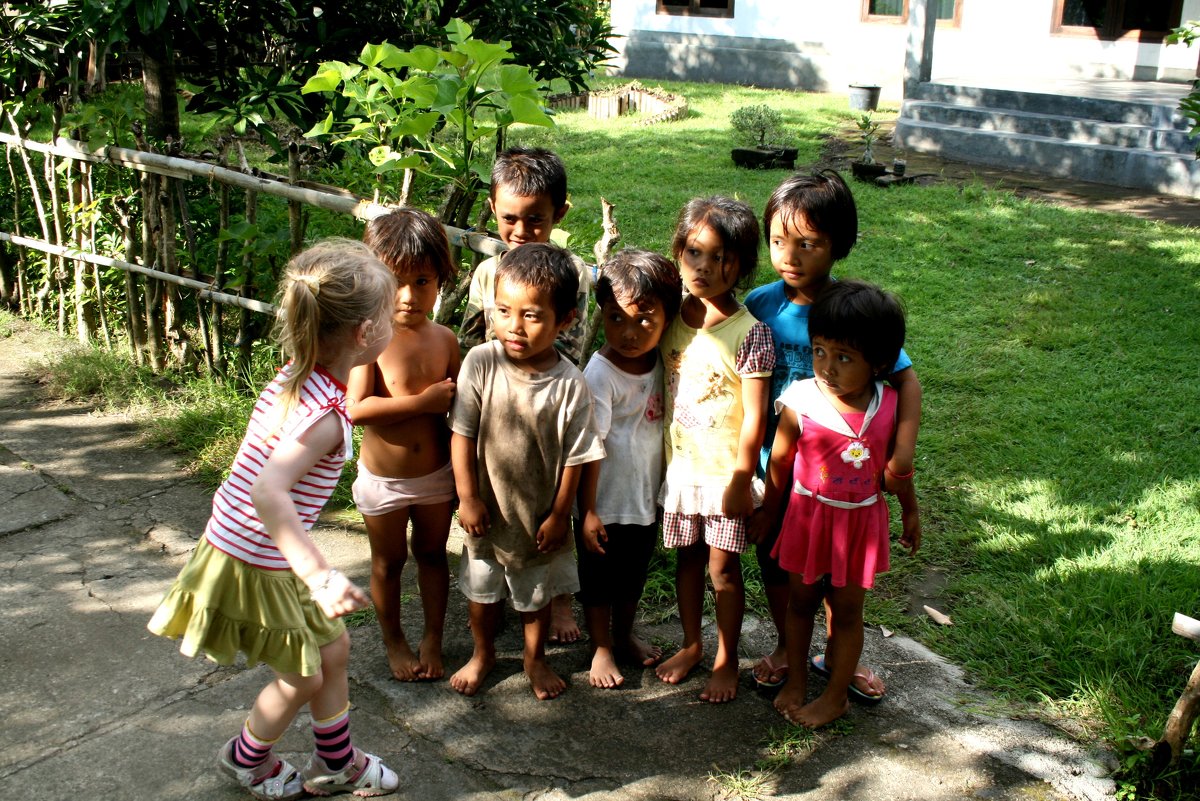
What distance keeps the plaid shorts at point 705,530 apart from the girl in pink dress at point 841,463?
0.38ft

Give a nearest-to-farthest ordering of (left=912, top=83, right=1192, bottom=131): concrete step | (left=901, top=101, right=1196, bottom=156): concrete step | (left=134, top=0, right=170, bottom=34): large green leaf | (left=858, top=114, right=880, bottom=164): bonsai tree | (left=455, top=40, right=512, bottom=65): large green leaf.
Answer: (left=455, top=40, right=512, bottom=65): large green leaf < (left=134, top=0, right=170, bottom=34): large green leaf < (left=858, top=114, right=880, bottom=164): bonsai tree < (left=901, top=101, right=1196, bottom=156): concrete step < (left=912, top=83, right=1192, bottom=131): concrete step

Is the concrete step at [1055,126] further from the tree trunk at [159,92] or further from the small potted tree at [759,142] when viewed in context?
the tree trunk at [159,92]

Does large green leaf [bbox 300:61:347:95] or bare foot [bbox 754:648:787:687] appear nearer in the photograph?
bare foot [bbox 754:648:787:687]

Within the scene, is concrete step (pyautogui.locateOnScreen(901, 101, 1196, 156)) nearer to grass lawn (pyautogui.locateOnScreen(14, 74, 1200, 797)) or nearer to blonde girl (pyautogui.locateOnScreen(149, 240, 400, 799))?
grass lawn (pyautogui.locateOnScreen(14, 74, 1200, 797))

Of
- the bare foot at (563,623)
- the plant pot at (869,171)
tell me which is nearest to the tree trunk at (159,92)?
the bare foot at (563,623)

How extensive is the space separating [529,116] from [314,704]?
1.98 m

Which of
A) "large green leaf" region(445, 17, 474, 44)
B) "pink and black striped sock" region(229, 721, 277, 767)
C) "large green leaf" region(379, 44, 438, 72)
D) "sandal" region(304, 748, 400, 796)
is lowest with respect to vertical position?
"sandal" region(304, 748, 400, 796)

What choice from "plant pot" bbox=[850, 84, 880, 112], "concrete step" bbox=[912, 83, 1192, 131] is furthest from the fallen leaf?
"plant pot" bbox=[850, 84, 880, 112]

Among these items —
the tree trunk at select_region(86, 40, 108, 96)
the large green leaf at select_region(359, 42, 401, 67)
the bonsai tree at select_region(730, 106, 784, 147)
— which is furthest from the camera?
the bonsai tree at select_region(730, 106, 784, 147)

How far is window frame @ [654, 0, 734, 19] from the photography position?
17930mm

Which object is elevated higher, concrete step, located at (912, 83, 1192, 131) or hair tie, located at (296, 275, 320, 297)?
concrete step, located at (912, 83, 1192, 131)

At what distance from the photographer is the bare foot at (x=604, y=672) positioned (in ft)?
10.6

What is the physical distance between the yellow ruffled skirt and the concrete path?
0.44m

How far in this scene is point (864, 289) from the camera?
2.77 meters
